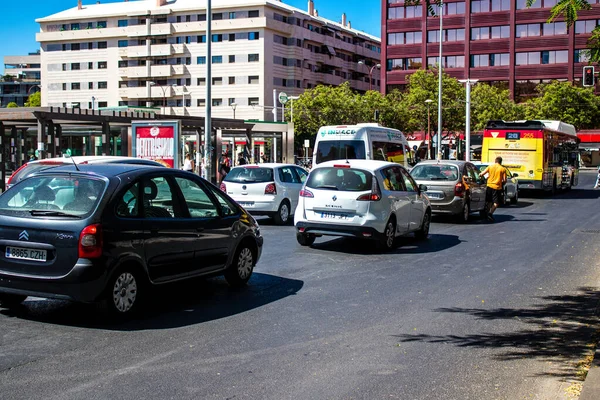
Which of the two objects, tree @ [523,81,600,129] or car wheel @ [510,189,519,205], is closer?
car wheel @ [510,189,519,205]

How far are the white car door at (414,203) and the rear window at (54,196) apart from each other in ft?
27.0

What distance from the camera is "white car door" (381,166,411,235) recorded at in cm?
1344

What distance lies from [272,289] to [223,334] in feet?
7.99

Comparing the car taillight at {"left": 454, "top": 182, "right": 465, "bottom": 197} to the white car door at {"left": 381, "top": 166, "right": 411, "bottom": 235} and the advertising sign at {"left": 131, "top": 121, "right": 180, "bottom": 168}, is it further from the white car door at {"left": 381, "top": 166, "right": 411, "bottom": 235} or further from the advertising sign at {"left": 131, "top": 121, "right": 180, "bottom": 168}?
the advertising sign at {"left": 131, "top": 121, "right": 180, "bottom": 168}

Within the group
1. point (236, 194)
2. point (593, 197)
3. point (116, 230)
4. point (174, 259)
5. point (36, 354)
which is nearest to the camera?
point (36, 354)

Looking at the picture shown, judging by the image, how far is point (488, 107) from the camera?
71.9 metres

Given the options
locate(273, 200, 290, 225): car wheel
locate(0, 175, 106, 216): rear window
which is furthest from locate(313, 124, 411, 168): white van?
locate(0, 175, 106, 216): rear window

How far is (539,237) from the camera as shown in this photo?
52.7ft

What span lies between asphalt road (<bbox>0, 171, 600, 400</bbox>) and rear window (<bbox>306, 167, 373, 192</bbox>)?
191 cm

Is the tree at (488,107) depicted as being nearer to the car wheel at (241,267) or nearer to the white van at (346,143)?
the white van at (346,143)

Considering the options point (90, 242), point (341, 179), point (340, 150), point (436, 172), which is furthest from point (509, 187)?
point (90, 242)

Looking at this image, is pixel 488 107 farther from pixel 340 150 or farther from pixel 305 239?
pixel 305 239

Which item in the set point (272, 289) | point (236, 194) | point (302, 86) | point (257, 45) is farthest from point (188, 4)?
point (272, 289)

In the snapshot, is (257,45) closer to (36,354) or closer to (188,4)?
(188,4)
